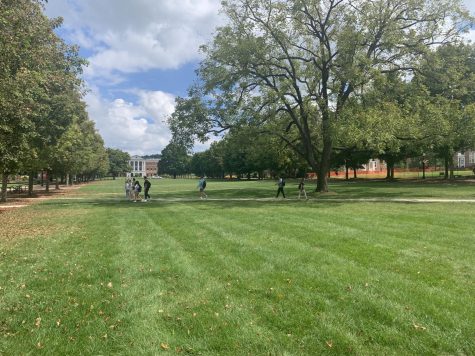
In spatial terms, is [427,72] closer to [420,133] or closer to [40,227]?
[420,133]

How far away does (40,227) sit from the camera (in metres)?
14.3

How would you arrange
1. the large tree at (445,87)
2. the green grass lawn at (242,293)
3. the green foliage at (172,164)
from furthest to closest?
the green foliage at (172,164), the large tree at (445,87), the green grass lawn at (242,293)

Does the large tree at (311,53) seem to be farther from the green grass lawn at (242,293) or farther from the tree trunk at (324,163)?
the green grass lawn at (242,293)

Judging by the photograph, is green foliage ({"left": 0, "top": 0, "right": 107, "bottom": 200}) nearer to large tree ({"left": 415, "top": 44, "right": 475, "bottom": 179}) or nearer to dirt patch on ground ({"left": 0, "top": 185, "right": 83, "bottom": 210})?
dirt patch on ground ({"left": 0, "top": 185, "right": 83, "bottom": 210})

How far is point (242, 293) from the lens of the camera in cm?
638

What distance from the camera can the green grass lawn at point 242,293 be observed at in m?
4.82

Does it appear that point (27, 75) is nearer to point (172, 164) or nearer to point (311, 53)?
point (311, 53)

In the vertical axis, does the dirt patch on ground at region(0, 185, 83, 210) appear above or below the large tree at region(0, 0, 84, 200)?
below

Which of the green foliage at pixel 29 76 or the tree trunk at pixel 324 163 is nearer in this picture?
the green foliage at pixel 29 76

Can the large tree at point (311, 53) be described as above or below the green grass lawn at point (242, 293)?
above

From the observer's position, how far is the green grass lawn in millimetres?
4816

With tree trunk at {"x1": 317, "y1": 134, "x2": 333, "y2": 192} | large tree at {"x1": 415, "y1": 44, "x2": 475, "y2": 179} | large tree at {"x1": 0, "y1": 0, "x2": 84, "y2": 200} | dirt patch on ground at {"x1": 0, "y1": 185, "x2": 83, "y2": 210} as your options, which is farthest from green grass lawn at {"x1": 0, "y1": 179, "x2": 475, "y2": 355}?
large tree at {"x1": 415, "y1": 44, "x2": 475, "y2": 179}

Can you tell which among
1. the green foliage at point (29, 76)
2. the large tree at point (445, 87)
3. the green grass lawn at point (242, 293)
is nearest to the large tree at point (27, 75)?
the green foliage at point (29, 76)

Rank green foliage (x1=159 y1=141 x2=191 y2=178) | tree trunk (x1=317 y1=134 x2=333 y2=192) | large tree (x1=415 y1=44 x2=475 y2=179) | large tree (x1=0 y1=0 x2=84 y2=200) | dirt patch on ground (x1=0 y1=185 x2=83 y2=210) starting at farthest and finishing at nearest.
Answer: green foliage (x1=159 y1=141 x2=191 y2=178)
tree trunk (x1=317 y1=134 x2=333 y2=192)
large tree (x1=415 y1=44 x2=475 y2=179)
dirt patch on ground (x1=0 y1=185 x2=83 y2=210)
large tree (x1=0 y1=0 x2=84 y2=200)
